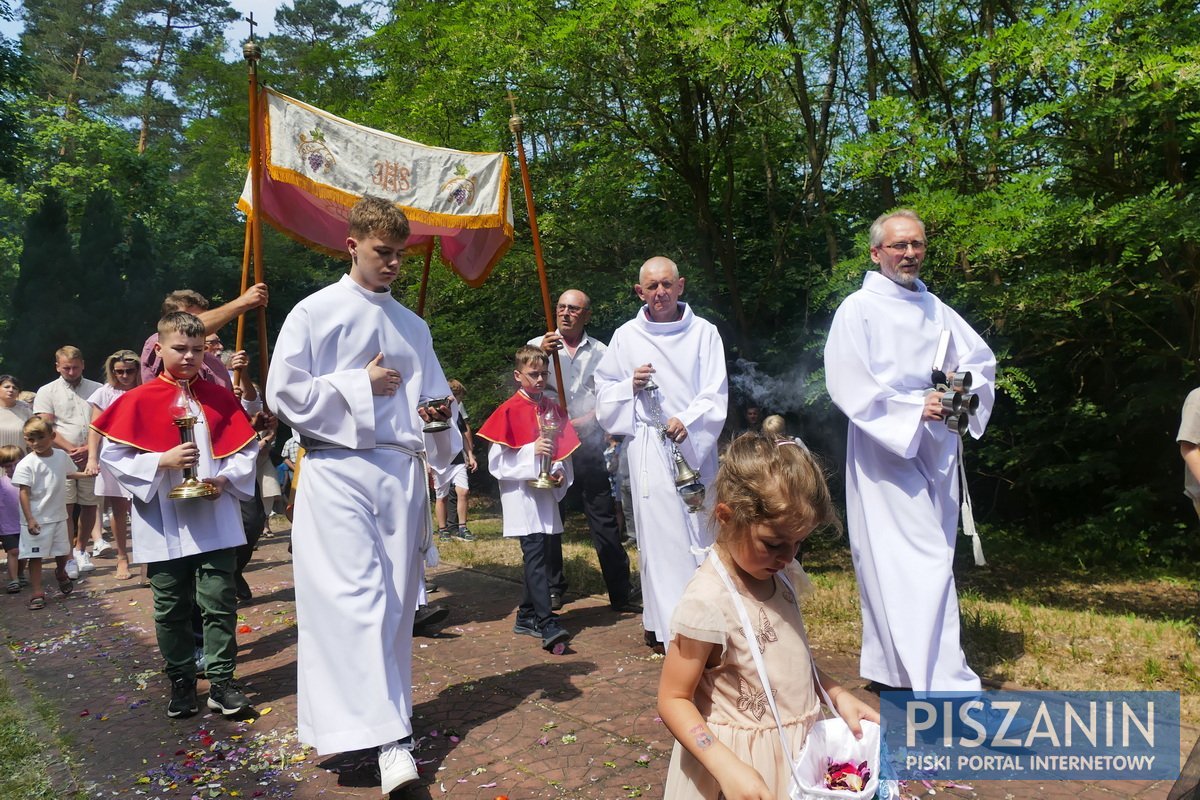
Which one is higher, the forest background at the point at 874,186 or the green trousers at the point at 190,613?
the forest background at the point at 874,186

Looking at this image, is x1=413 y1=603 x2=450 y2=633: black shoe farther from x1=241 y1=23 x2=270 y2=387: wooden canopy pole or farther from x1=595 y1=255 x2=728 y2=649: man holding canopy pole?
x1=241 y1=23 x2=270 y2=387: wooden canopy pole

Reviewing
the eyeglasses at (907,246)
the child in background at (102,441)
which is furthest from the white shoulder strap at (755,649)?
the child in background at (102,441)

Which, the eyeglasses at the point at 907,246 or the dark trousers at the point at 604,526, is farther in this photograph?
the dark trousers at the point at 604,526

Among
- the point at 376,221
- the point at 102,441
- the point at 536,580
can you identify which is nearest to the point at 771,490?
the point at 376,221

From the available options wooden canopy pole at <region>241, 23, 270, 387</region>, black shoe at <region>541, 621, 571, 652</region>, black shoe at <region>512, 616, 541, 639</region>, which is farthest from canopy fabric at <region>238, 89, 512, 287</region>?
black shoe at <region>541, 621, 571, 652</region>

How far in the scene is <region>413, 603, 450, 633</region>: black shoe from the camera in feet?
23.0

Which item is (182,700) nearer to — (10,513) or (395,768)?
(395,768)

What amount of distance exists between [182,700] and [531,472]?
2670mm

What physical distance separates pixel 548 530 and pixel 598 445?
1245mm

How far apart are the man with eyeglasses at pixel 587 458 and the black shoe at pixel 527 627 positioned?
710 mm

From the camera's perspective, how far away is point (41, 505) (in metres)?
9.52

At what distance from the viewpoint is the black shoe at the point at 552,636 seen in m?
6.27

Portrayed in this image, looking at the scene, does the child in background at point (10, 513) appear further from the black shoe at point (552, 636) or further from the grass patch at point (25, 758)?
the black shoe at point (552, 636)

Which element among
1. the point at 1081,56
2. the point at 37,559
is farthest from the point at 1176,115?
the point at 37,559
